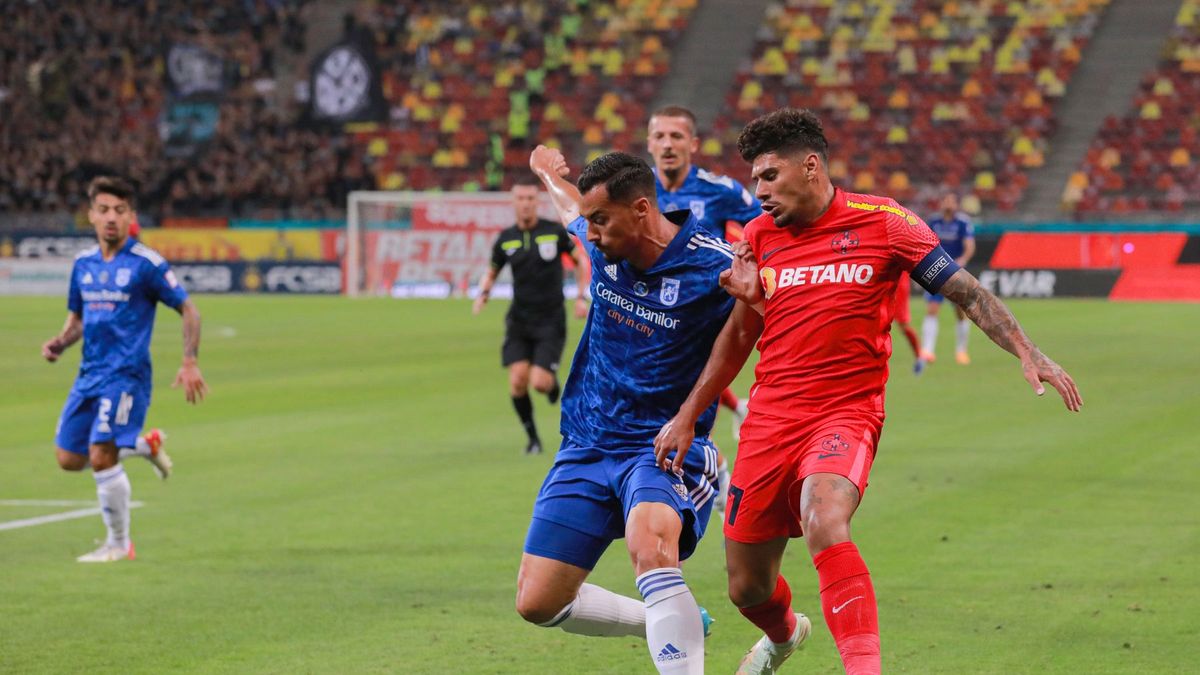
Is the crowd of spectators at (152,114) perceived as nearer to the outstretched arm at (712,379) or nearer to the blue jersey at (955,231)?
the blue jersey at (955,231)

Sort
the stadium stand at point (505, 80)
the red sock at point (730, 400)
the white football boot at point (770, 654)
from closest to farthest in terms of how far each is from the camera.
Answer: the white football boot at point (770, 654) → the red sock at point (730, 400) → the stadium stand at point (505, 80)

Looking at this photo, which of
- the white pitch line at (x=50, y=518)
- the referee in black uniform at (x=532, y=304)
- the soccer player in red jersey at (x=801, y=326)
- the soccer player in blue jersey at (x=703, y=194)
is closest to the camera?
the soccer player in red jersey at (x=801, y=326)

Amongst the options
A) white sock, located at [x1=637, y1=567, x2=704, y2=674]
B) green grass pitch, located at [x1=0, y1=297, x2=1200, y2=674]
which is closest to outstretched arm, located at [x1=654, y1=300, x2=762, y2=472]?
white sock, located at [x1=637, y1=567, x2=704, y2=674]

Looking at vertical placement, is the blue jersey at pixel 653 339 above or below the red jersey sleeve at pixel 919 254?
below

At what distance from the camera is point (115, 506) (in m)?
9.79

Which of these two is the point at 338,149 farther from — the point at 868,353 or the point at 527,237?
the point at 868,353

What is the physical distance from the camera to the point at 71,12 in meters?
51.2

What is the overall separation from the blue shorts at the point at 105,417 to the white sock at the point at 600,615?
4361 mm

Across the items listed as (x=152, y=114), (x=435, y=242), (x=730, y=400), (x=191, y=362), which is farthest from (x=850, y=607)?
(x=152, y=114)

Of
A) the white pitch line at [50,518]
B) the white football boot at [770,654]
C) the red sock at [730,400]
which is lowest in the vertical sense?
the white pitch line at [50,518]

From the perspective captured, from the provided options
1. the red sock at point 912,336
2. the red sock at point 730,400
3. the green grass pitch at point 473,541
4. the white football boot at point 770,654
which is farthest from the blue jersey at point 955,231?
the white football boot at point 770,654

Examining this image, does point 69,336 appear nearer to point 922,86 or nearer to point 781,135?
point 781,135

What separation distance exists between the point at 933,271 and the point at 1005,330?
0.33 meters

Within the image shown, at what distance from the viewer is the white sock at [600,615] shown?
640 centimetres
